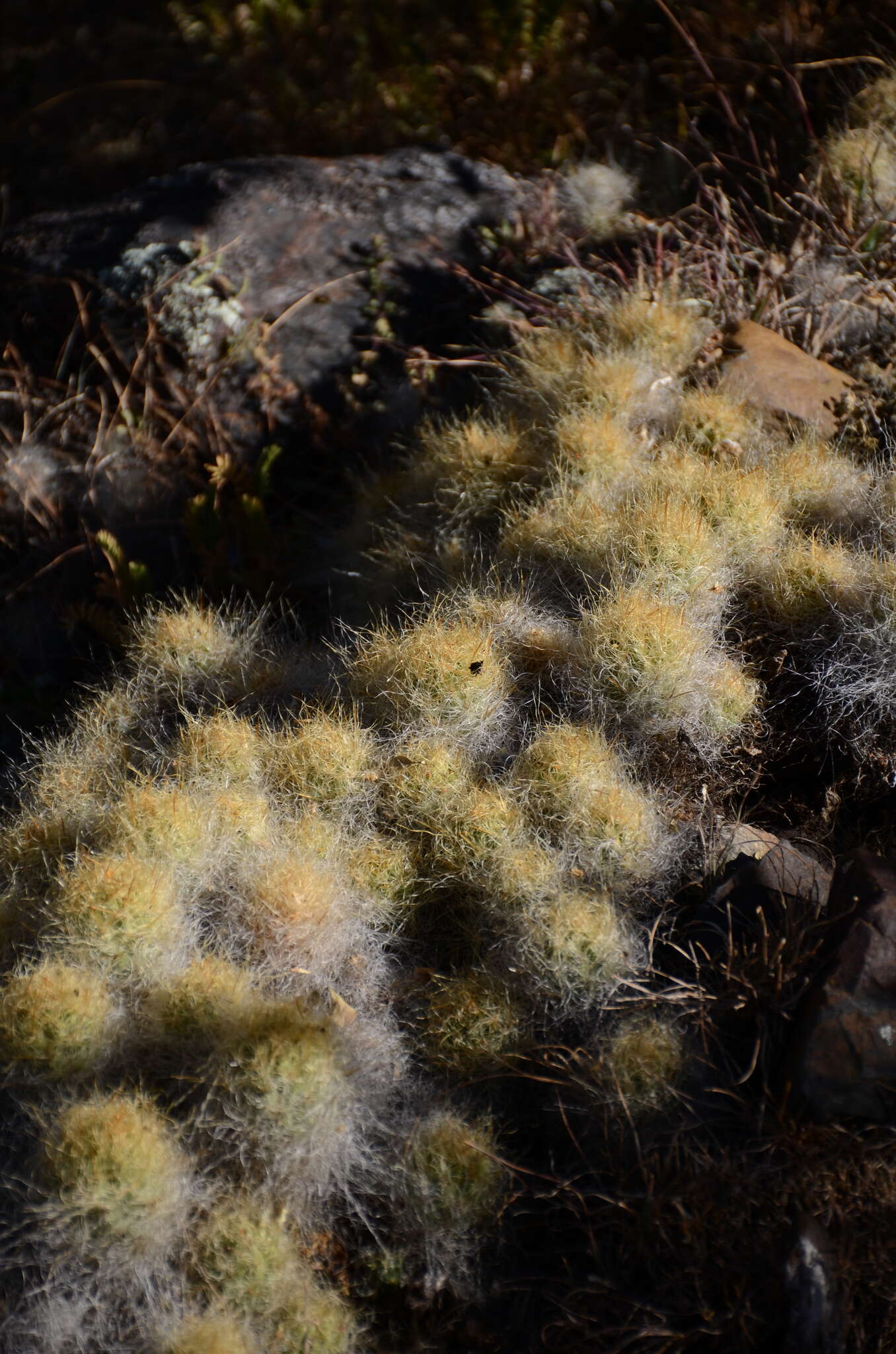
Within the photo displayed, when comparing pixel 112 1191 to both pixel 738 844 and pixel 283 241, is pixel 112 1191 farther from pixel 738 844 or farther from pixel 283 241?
pixel 283 241

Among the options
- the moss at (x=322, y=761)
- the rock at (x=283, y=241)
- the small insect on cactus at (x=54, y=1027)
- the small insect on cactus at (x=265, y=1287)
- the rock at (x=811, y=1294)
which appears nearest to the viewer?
the rock at (x=811, y=1294)

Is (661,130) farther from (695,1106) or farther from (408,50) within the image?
(695,1106)

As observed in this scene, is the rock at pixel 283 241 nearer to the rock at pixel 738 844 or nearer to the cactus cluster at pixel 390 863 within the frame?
the cactus cluster at pixel 390 863

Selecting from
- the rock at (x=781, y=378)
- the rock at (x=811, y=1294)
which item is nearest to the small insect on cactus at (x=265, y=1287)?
the rock at (x=811, y=1294)

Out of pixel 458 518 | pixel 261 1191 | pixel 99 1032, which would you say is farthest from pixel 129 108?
pixel 261 1191

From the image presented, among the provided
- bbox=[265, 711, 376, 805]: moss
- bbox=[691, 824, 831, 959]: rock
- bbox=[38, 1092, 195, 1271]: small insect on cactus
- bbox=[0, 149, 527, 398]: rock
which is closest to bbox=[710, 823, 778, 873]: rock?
bbox=[691, 824, 831, 959]: rock

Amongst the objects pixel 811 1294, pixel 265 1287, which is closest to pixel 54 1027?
pixel 265 1287

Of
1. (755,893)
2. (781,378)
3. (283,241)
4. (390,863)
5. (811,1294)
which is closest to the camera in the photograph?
(811,1294)
